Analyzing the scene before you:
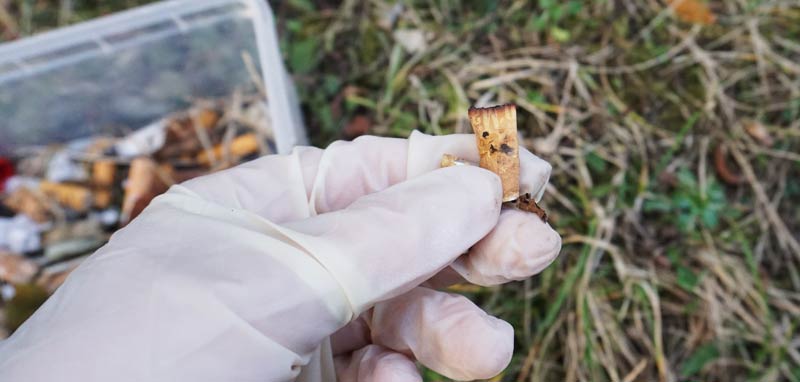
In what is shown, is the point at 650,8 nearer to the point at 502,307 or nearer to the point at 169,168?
the point at 502,307

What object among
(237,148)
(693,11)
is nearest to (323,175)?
(237,148)

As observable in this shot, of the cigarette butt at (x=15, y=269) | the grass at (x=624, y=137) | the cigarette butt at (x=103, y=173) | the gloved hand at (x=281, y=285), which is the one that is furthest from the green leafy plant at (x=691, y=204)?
the cigarette butt at (x=15, y=269)

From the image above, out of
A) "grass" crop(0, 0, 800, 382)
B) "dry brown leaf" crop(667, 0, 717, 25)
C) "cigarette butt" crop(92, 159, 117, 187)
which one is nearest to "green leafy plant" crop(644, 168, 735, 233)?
"grass" crop(0, 0, 800, 382)

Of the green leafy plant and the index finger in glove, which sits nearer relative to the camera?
the index finger in glove

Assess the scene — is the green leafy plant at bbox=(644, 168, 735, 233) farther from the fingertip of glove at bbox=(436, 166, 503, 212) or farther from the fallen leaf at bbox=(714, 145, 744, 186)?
the fingertip of glove at bbox=(436, 166, 503, 212)

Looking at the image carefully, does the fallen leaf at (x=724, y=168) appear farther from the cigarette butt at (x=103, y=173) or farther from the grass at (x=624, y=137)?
the cigarette butt at (x=103, y=173)

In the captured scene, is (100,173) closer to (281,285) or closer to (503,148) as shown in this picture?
(281,285)
